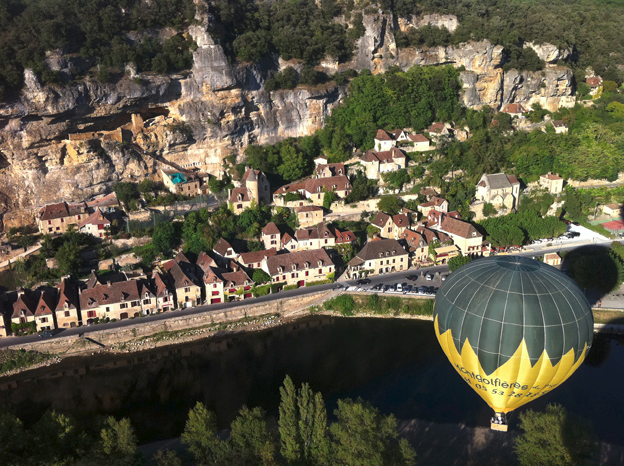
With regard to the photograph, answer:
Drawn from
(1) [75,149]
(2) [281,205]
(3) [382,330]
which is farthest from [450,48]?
(1) [75,149]

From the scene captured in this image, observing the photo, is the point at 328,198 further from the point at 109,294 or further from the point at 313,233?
the point at 109,294

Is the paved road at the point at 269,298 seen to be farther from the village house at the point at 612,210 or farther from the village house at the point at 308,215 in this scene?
the village house at the point at 308,215

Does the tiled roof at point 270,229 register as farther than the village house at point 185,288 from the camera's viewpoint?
Yes

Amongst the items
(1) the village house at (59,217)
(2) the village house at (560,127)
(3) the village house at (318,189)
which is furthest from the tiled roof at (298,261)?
(2) the village house at (560,127)

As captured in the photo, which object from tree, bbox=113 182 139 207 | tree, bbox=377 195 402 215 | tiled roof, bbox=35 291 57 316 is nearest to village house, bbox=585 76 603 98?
tree, bbox=377 195 402 215

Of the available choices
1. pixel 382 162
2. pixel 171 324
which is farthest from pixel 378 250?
pixel 171 324
